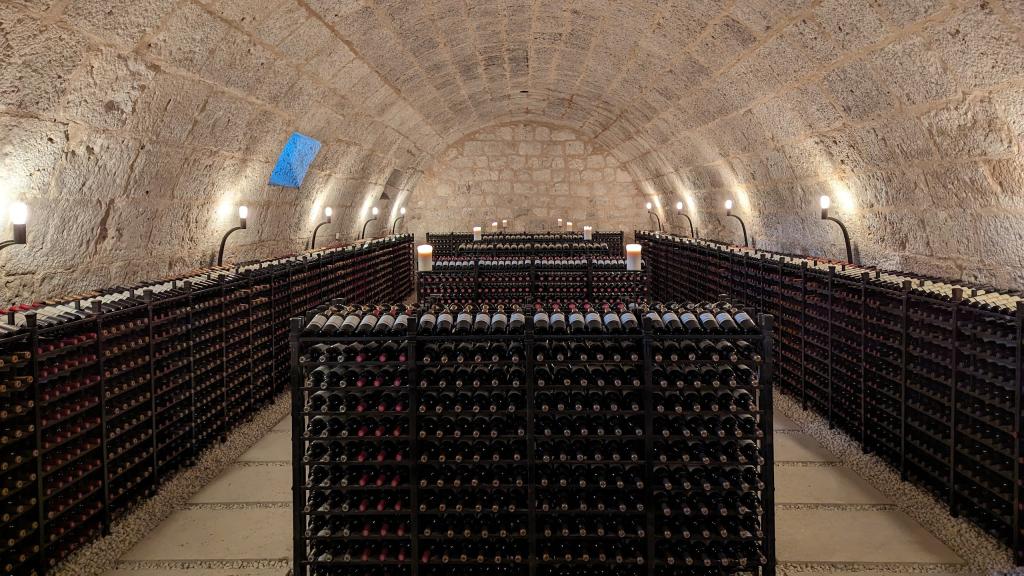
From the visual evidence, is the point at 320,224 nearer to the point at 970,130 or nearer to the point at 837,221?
the point at 837,221

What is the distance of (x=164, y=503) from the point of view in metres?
4.50

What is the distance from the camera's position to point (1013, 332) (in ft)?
11.8

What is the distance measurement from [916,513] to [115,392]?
206 inches

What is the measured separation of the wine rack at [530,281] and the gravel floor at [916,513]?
2.31m

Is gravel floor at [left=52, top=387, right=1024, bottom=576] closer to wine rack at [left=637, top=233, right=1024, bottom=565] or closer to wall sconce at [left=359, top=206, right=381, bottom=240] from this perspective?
wine rack at [left=637, top=233, right=1024, bottom=565]

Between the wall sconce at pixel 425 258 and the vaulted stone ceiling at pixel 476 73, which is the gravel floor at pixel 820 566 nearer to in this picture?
the vaulted stone ceiling at pixel 476 73

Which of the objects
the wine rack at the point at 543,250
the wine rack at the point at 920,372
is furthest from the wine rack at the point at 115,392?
the wine rack at the point at 920,372

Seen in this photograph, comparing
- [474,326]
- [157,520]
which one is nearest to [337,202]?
[157,520]

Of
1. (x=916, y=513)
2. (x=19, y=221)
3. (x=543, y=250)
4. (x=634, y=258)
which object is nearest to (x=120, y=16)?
(x=19, y=221)

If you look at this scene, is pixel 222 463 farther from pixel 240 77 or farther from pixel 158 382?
pixel 240 77

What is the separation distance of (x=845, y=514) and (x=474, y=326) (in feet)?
9.16

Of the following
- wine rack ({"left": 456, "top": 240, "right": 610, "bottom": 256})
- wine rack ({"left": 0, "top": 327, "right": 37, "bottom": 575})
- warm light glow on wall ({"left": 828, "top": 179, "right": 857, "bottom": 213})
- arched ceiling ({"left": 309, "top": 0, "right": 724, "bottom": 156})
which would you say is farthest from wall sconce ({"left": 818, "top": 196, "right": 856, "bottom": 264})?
wine rack ({"left": 0, "top": 327, "right": 37, "bottom": 575})

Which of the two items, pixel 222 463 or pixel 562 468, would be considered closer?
pixel 562 468

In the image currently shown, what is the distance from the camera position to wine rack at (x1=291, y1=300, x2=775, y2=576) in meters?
3.27
